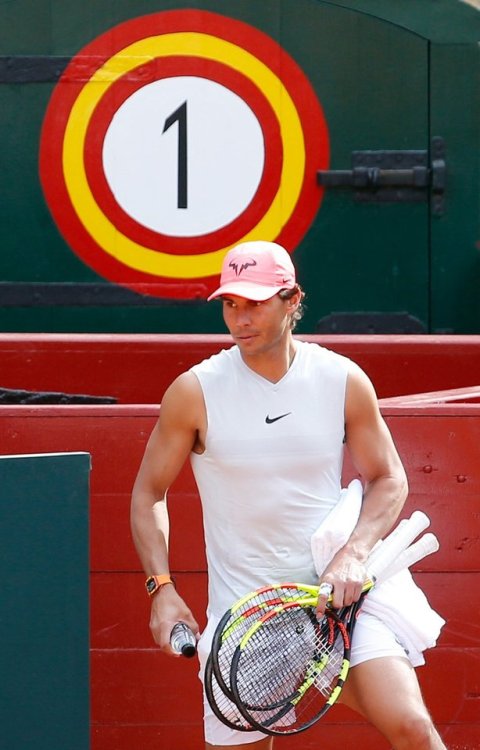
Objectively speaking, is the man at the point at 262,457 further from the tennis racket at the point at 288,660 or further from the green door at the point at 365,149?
the green door at the point at 365,149

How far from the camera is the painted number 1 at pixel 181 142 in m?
5.54

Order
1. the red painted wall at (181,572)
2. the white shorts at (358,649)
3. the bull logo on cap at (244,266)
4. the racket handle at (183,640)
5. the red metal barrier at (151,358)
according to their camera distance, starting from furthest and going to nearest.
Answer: the red metal barrier at (151,358)
the red painted wall at (181,572)
the bull logo on cap at (244,266)
the white shorts at (358,649)
the racket handle at (183,640)

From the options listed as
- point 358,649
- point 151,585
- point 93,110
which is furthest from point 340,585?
point 93,110

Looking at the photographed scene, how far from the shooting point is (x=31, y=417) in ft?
13.5

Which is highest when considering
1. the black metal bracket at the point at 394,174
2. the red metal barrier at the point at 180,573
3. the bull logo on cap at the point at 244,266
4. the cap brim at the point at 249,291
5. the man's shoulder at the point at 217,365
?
the black metal bracket at the point at 394,174

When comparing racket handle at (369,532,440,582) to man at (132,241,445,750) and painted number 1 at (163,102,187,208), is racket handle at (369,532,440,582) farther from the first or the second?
painted number 1 at (163,102,187,208)

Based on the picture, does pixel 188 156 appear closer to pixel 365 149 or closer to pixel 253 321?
pixel 365 149

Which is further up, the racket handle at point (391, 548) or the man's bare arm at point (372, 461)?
the man's bare arm at point (372, 461)

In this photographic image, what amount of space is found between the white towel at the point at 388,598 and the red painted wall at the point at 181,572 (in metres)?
0.83

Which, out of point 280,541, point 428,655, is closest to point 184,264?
point 428,655

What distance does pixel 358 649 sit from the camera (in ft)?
10.7

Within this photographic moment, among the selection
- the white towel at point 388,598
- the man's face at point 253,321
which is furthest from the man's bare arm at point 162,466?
the white towel at point 388,598

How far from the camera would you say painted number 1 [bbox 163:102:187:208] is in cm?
554

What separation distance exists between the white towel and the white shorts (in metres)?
0.03
